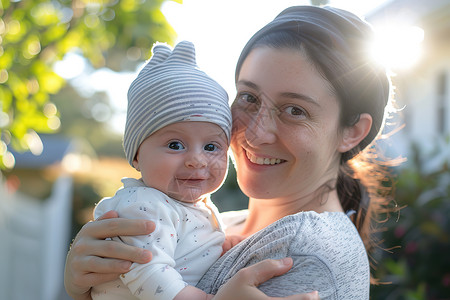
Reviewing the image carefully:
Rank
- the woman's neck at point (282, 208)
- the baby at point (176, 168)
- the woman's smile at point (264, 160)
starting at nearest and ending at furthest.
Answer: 1. the baby at point (176, 168)
2. the woman's smile at point (264, 160)
3. the woman's neck at point (282, 208)

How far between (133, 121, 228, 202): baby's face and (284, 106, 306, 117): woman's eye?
27 centimetres

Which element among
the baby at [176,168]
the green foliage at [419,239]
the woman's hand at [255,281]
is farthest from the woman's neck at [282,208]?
the green foliage at [419,239]

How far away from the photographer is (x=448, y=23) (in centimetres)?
791

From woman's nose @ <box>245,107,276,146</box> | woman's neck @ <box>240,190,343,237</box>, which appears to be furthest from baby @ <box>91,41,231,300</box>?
woman's neck @ <box>240,190,343,237</box>

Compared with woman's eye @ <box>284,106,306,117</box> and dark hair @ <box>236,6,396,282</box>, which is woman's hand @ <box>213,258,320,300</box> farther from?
dark hair @ <box>236,6,396,282</box>

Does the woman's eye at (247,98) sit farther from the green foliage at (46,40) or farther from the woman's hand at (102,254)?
the green foliage at (46,40)

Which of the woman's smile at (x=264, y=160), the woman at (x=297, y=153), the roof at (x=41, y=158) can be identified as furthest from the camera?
the roof at (x=41, y=158)

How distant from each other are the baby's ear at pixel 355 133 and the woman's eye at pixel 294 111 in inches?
10.2

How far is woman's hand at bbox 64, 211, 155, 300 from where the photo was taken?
5.28 feet

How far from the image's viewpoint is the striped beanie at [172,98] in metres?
1.80

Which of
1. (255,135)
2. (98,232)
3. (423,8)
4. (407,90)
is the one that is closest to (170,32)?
(255,135)

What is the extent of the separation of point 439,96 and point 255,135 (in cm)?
875

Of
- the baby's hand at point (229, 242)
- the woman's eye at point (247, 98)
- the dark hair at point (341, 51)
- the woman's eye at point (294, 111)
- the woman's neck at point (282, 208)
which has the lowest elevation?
the baby's hand at point (229, 242)

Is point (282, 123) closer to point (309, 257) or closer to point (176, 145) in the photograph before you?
point (176, 145)
